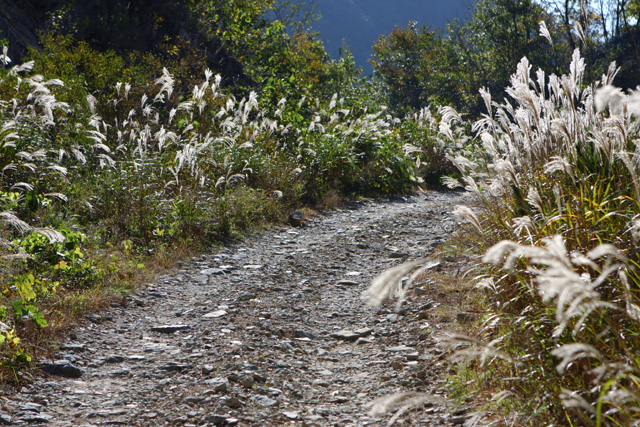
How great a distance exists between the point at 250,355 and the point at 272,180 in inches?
275

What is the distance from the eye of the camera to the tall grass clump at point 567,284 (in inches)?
77.2

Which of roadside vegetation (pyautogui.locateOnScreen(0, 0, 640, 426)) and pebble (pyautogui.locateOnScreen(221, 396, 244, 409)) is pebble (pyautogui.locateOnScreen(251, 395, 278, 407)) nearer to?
pebble (pyautogui.locateOnScreen(221, 396, 244, 409))

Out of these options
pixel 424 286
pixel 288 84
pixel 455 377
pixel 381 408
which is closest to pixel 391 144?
pixel 288 84

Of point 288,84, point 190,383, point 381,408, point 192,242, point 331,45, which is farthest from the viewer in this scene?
point 331,45

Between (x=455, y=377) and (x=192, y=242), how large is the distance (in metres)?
5.33

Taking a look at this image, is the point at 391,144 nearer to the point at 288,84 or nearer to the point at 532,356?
the point at 288,84

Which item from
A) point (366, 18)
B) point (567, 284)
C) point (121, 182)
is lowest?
point (567, 284)

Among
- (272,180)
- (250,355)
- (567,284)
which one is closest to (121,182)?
(272,180)

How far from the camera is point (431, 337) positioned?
14.4 ft

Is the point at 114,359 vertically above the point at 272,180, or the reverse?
the point at 272,180

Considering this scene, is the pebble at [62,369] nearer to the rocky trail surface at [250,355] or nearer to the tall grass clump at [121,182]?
the rocky trail surface at [250,355]

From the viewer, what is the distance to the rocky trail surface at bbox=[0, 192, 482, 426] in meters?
3.34

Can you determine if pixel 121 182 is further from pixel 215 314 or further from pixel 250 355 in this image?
pixel 250 355

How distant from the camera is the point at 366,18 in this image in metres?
170
